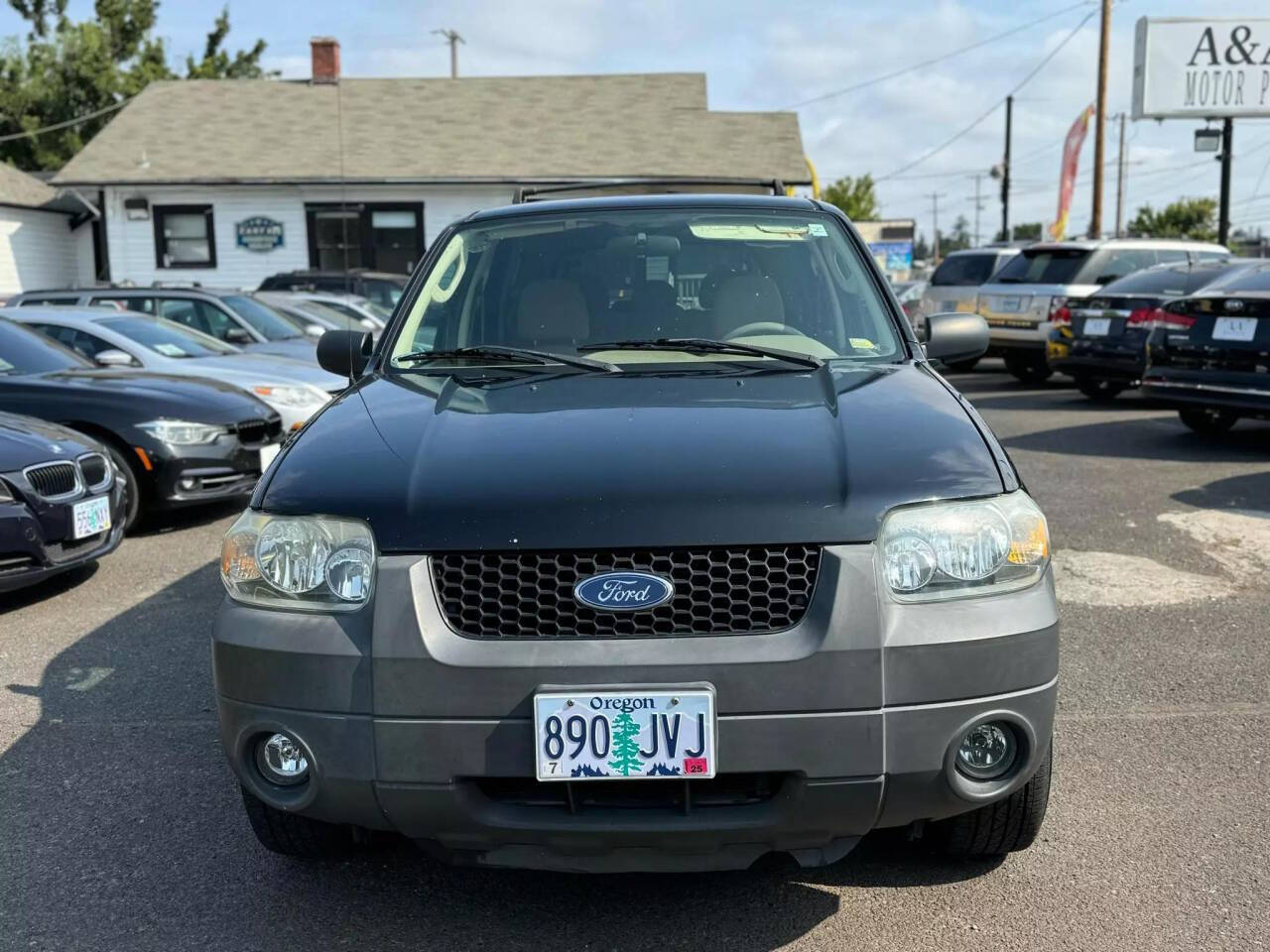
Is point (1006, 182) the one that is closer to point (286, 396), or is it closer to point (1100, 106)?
point (1100, 106)

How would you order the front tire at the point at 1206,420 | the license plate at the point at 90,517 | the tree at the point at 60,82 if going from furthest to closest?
the tree at the point at 60,82 < the front tire at the point at 1206,420 < the license plate at the point at 90,517

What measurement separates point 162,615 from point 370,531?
11.7ft

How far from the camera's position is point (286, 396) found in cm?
946

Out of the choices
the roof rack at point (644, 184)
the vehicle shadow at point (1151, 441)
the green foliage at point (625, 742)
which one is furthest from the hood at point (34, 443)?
the vehicle shadow at point (1151, 441)

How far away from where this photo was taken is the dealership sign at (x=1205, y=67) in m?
26.6

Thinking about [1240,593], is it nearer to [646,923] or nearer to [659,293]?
[659,293]

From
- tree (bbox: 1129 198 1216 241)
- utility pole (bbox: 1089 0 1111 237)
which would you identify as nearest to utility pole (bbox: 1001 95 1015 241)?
tree (bbox: 1129 198 1216 241)

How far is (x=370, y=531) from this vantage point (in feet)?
8.74

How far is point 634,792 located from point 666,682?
0.28 m

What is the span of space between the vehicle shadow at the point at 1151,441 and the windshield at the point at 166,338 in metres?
6.74

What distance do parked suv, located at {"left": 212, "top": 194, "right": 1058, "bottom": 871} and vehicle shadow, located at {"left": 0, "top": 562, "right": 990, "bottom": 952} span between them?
1.16ft

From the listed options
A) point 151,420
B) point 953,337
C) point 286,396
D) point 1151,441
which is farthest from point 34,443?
point 1151,441

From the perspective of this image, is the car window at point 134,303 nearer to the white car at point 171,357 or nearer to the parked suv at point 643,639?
the white car at point 171,357

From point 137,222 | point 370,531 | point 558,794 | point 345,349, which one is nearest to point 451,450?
point 370,531
